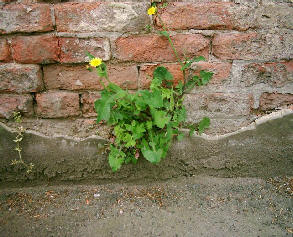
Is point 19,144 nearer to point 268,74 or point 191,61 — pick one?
point 191,61

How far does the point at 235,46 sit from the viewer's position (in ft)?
4.00

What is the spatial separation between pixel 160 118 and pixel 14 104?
71 centimetres

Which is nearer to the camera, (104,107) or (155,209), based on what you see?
(104,107)

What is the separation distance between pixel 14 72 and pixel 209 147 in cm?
101

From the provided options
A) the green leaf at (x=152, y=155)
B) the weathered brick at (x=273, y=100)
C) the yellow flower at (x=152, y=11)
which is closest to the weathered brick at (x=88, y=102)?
the green leaf at (x=152, y=155)

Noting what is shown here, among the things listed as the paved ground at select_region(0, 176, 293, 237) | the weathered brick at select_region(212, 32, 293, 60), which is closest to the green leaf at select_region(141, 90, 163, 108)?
the weathered brick at select_region(212, 32, 293, 60)

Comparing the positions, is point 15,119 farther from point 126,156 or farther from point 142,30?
point 142,30

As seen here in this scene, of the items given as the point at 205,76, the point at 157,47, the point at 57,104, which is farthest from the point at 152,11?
the point at 57,104

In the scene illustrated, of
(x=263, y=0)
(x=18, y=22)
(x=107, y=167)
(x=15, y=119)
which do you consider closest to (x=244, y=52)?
(x=263, y=0)

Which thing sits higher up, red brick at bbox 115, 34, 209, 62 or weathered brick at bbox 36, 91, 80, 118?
red brick at bbox 115, 34, 209, 62

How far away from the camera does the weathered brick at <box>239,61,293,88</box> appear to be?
1.25 m

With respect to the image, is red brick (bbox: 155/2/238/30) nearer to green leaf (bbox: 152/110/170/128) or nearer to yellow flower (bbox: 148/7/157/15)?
yellow flower (bbox: 148/7/157/15)

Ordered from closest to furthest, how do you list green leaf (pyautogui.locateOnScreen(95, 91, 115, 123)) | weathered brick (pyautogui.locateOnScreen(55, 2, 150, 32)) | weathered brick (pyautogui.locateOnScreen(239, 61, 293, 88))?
green leaf (pyautogui.locateOnScreen(95, 91, 115, 123))
weathered brick (pyautogui.locateOnScreen(55, 2, 150, 32))
weathered brick (pyautogui.locateOnScreen(239, 61, 293, 88))

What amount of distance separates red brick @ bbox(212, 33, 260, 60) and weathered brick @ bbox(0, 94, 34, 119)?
921mm
